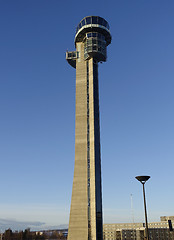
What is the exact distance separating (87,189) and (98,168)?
708 cm

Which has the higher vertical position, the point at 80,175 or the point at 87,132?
the point at 87,132

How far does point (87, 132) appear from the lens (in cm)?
7894

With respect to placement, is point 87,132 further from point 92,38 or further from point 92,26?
point 92,26

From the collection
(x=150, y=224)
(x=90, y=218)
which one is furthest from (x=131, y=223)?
(x=90, y=218)

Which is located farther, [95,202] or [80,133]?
[80,133]

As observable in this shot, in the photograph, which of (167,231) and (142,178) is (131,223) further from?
(142,178)

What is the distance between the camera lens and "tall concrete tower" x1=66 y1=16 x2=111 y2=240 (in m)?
70.5

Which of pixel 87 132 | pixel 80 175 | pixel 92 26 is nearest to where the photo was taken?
pixel 80 175

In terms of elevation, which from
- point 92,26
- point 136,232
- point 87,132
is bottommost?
point 136,232

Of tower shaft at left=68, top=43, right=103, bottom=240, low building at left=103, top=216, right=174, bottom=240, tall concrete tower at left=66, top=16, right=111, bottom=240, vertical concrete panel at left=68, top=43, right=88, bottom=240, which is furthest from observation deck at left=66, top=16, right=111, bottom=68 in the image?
low building at left=103, top=216, right=174, bottom=240

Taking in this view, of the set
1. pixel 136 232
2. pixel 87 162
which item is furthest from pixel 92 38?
pixel 136 232

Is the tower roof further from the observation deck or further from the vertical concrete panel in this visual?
the vertical concrete panel

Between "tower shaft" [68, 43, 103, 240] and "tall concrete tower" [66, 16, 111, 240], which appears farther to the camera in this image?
"tall concrete tower" [66, 16, 111, 240]

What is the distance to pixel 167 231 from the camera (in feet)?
431
